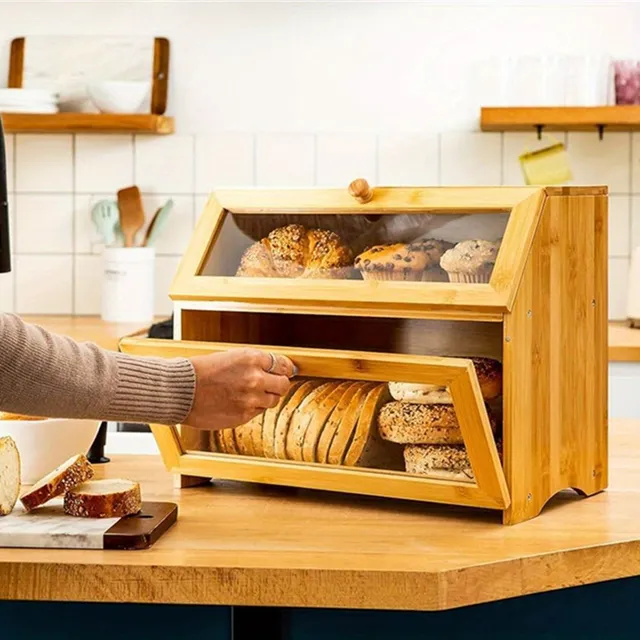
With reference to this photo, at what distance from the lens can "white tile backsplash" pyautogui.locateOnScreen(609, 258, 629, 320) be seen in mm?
3676

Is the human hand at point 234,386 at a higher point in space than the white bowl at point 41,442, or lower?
higher

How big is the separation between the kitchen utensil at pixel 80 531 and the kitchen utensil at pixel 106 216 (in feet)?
8.02

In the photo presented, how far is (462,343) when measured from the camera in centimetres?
148

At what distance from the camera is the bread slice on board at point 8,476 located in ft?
4.31

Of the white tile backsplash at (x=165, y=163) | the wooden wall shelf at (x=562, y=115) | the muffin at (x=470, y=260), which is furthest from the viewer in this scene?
the white tile backsplash at (x=165, y=163)

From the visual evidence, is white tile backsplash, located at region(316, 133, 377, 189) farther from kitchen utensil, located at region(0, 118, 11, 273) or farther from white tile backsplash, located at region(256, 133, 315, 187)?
kitchen utensil, located at region(0, 118, 11, 273)

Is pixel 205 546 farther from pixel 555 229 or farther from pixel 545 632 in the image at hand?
pixel 555 229

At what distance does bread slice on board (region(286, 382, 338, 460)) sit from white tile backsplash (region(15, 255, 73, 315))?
2461 mm

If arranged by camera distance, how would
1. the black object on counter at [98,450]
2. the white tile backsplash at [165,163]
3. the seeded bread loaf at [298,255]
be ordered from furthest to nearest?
the white tile backsplash at [165,163] < the black object on counter at [98,450] < the seeded bread loaf at [298,255]

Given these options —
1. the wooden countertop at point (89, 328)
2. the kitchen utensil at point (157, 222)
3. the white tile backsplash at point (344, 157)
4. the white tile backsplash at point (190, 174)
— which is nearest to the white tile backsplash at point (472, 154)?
the white tile backsplash at point (190, 174)

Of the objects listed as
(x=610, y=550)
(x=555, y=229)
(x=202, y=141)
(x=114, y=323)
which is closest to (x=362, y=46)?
(x=202, y=141)

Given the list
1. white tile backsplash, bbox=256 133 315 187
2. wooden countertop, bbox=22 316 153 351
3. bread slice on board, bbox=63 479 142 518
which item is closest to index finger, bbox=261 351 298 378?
bread slice on board, bbox=63 479 142 518

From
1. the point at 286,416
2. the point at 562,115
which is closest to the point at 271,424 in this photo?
the point at 286,416

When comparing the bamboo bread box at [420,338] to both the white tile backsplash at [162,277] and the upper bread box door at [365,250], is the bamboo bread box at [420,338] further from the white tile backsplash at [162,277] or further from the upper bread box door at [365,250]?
the white tile backsplash at [162,277]
